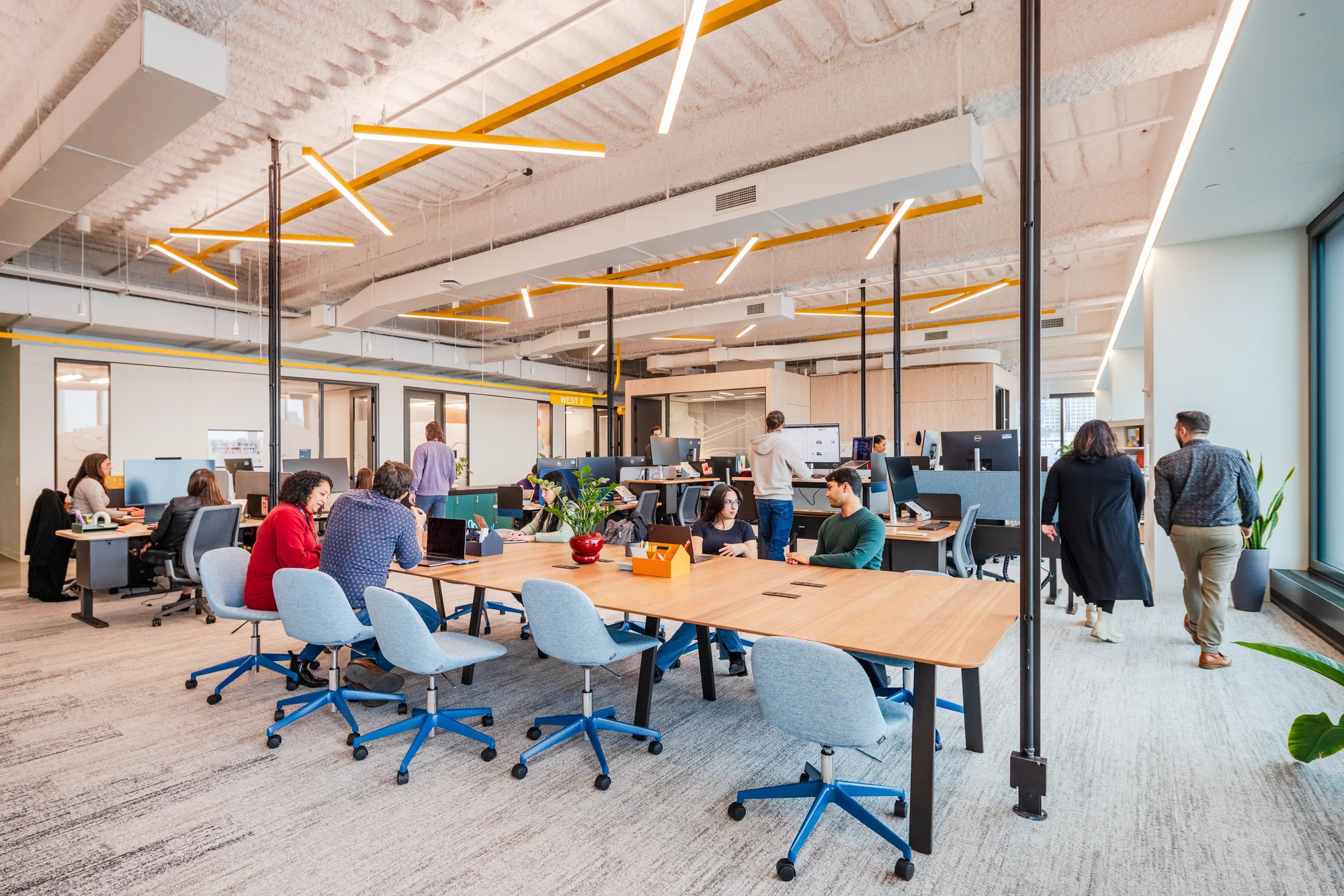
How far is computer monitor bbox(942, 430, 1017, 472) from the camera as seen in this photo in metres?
6.45

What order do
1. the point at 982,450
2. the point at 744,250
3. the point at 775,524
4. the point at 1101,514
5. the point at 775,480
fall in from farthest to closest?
the point at 744,250 → the point at 982,450 → the point at 775,524 → the point at 775,480 → the point at 1101,514

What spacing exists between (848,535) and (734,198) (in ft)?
10.1

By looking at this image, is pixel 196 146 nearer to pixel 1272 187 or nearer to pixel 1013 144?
pixel 1013 144

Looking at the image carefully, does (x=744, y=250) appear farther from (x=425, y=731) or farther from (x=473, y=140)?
(x=425, y=731)

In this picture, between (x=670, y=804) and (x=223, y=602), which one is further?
(x=223, y=602)

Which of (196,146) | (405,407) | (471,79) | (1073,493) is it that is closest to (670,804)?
(1073,493)

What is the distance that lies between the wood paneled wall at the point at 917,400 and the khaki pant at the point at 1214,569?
810 cm

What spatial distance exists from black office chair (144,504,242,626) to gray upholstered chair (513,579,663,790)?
12.7ft

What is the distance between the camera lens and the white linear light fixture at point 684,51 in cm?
272

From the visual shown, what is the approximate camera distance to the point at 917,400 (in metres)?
13.7

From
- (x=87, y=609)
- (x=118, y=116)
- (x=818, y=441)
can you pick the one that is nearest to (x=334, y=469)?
(x=87, y=609)

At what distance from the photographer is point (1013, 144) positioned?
561 centimetres

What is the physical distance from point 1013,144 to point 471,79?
170 inches

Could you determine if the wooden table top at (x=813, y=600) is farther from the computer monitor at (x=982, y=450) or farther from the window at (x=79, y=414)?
the window at (x=79, y=414)
